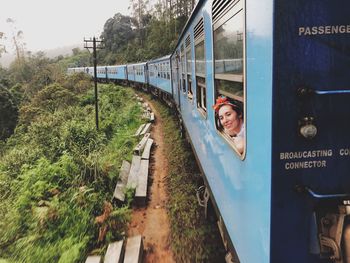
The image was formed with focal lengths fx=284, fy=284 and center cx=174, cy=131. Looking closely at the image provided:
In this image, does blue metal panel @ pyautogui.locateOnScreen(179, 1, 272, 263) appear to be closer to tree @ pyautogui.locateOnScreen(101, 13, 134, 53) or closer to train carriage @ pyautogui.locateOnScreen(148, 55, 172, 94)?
train carriage @ pyautogui.locateOnScreen(148, 55, 172, 94)

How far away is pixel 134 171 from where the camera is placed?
275 inches

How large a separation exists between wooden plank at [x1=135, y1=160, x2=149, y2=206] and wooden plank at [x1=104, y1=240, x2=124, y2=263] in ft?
5.12

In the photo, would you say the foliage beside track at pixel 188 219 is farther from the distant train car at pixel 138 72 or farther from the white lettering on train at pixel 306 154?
the distant train car at pixel 138 72

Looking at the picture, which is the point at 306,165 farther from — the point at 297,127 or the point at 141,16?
the point at 141,16

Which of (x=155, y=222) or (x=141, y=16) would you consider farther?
(x=141, y=16)

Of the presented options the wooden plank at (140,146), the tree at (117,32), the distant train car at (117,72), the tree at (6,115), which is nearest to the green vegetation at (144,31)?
the tree at (117,32)

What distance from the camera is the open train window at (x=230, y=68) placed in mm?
2066

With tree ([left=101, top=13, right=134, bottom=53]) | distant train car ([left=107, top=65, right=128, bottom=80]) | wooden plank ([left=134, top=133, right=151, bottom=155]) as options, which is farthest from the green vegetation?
wooden plank ([left=134, top=133, right=151, bottom=155])

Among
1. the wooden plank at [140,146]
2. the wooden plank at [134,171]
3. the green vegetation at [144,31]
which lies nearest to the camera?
the wooden plank at [134,171]

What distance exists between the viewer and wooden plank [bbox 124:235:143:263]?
13.1 ft

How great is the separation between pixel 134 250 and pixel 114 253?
30 cm

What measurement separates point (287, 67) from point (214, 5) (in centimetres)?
157

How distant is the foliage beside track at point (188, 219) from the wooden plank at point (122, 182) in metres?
0.99

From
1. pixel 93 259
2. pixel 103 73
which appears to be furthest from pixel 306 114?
pixel 103 73
